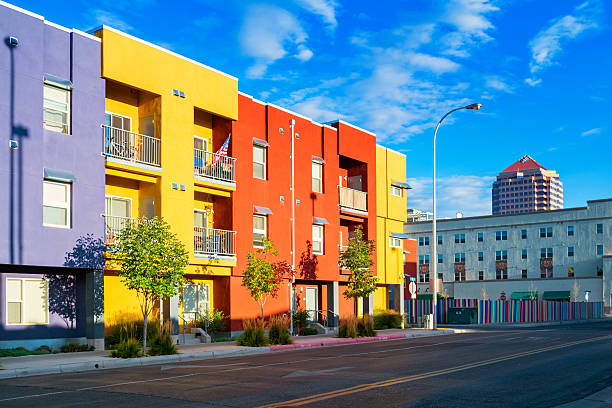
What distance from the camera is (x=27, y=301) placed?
2273 centimetres

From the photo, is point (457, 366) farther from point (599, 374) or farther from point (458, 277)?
point (458, 277)

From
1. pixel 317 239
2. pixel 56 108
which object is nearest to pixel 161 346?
pixel 56 108

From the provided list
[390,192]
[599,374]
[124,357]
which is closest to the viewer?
[599,374]

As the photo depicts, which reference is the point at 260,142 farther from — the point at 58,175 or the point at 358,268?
the point at 58,175

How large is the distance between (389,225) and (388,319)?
6468 millimetres

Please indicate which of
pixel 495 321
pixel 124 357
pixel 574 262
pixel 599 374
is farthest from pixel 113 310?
pixel 574 262

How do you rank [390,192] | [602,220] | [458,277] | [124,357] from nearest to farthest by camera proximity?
[124,357]
[390,192]
[602,220]
[458,277]

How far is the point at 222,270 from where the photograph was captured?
29812mm

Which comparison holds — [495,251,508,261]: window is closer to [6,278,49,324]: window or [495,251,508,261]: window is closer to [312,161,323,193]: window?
[312,161,323,193]: window

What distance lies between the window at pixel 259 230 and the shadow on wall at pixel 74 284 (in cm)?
954

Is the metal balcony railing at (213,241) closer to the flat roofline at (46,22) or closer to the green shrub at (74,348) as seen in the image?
the green shrub at (74,348)

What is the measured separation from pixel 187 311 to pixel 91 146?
8808mm

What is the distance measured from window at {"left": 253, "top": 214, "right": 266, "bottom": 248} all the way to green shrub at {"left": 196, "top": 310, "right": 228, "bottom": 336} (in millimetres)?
4182

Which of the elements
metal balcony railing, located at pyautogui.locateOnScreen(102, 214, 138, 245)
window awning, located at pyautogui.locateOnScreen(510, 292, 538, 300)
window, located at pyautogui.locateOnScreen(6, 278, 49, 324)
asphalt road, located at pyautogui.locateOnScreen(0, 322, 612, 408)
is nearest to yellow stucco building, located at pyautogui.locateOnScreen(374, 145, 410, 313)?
metal balcony railing, located at pyautogui.locateOnScreen(102, 214, 138, 245)
